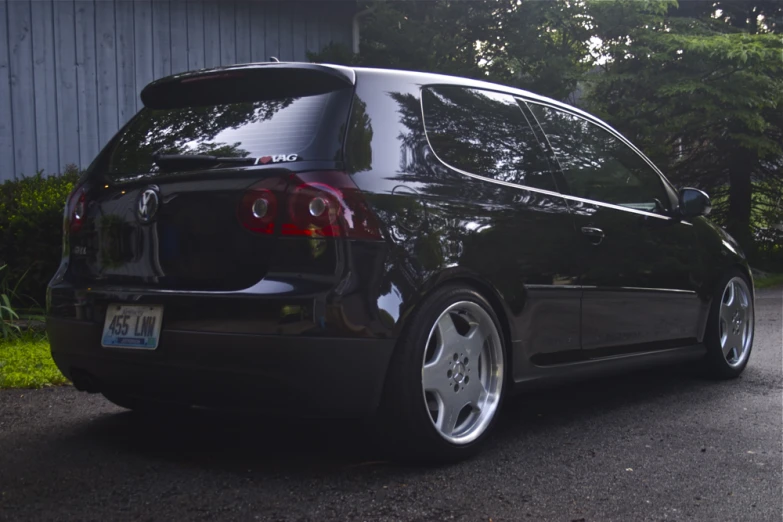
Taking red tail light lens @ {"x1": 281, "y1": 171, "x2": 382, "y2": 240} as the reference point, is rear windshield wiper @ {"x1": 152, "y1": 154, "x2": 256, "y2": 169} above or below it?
above

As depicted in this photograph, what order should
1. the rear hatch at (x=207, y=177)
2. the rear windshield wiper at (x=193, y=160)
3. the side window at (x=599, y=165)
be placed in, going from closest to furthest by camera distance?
1. the rear hatch at (x=207, y=177)
2. the rear windshield wiper at (x=193, y=160)
3. the side window at (x=599, y=165)

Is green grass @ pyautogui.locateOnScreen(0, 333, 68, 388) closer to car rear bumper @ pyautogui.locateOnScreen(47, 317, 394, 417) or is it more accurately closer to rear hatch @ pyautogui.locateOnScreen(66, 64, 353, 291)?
rear hatch @ pyautogui.locateOnScreen(66, 64, 353, 291)

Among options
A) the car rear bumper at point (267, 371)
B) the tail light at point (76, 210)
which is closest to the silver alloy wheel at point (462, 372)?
the car rear bumper at point (267, 371)

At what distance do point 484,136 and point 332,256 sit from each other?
3.97 ft

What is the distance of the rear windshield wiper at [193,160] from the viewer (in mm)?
3545

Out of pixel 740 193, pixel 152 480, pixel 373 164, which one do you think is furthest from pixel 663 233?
pixel 740 193

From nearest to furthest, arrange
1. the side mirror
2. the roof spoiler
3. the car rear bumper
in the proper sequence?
1. the car rear bumper
2. the roof spoiler
3. the side mirror

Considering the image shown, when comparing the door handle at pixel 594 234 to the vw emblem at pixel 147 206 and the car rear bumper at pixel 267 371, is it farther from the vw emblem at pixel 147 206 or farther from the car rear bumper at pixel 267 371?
the vw emblem at pixel 147 206

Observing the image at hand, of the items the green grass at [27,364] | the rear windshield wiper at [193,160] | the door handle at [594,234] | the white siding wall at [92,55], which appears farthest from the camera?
the white siding wall at [92,55]

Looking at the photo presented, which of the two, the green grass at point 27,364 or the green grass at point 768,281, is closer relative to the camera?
the green grass at point 27,364

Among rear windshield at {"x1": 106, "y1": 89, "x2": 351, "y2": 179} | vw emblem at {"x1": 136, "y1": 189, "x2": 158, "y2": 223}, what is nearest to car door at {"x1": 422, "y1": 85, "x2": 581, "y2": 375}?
rear windshield at {"x1": 106, "y1": 89, "x2": 351, "y2": 179}

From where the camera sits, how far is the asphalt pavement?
314 cm

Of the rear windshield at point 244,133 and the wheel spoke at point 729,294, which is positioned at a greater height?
the rear windshield at point 244,133

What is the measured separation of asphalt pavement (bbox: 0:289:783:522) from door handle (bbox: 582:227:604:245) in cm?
92
